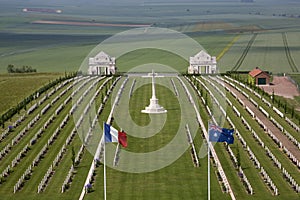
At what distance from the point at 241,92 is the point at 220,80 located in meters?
8.70

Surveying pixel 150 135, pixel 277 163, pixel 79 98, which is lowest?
pixel 277 163

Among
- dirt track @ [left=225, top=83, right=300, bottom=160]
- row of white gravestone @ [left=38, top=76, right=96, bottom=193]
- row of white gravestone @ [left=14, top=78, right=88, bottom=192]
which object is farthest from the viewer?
dirt track @ [left=225, top=83, right=300, bottom=160]

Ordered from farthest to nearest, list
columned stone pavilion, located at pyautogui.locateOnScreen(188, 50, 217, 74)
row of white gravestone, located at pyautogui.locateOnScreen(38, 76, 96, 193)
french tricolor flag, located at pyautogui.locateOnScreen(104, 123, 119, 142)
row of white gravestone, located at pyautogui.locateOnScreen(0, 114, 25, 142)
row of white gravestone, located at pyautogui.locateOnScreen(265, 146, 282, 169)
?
columned stone pavilion, located at pyautogui.locateOnScreen(188, 50, 217, 74)
row of white gravestone, located at pyautogui.locateOnScreen(0, 114, 25, 142)
row of white gravestone, located at pyautogui.locateOnScreen(265, 146, 282, 169)
row of white gravestone, located at pyautogui.locateOnScreen(38, 76, 96, 193)
french tricolor flag, located at pyautogui.locateOnScreen(104, 123, 119, 142)

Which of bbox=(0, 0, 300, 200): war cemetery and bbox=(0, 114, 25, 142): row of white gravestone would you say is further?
bbox=(0, 114, 25, 142): row of white gravestone

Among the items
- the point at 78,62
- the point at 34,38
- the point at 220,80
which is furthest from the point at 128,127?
the point at 34,38

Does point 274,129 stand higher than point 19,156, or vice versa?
point 274,129

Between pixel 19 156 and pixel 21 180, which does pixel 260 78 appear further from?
pixel 21 180

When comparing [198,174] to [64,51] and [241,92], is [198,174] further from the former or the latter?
[64,51]

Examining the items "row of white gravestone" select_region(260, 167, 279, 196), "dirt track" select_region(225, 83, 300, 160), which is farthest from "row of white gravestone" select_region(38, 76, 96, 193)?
"dirt track" select_region(225, 83, 300, 160)

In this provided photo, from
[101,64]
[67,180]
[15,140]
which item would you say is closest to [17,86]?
[101,64]

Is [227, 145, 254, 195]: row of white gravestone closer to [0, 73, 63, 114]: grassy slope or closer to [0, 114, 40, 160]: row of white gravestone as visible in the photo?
[0, 114, 40, 160]: row of white gravestone

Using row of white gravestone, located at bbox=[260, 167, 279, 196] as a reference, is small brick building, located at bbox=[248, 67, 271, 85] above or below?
above

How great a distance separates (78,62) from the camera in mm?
105688

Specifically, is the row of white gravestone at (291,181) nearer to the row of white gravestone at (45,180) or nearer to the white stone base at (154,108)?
the row of white gravestone at (45,180)
